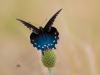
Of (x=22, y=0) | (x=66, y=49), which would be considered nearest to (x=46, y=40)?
(x=66, y=49)

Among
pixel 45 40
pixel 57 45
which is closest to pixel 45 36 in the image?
pixel 45 40

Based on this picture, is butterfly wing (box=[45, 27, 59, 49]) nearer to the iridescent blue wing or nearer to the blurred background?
the iridescent blue wing

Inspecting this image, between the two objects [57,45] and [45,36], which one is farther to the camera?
[57,45]

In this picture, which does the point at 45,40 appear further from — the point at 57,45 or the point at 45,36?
the point at 57,45

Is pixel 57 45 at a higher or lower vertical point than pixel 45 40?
higher

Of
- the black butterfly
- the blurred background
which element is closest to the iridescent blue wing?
the black butterfly

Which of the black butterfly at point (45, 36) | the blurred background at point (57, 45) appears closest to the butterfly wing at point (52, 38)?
the black butterfly at point (45, 36)

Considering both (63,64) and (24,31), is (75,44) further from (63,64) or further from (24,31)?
(24,31)

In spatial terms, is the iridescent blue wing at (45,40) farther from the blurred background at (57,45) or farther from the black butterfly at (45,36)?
the blurred background at (57,45)
